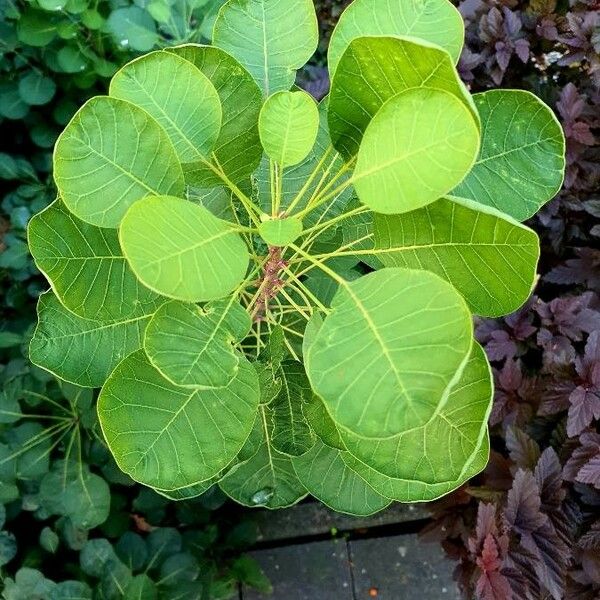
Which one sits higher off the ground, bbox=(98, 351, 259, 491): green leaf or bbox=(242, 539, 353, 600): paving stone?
bbox=(98, 351, 259, 491): green leaf

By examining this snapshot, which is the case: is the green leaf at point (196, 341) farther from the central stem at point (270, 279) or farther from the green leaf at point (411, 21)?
the green leaf at point (411, 21)

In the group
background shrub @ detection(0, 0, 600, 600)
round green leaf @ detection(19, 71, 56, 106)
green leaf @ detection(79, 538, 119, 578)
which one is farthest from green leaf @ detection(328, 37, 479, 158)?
round green leaf @ detection(19, 71, 56, 106)

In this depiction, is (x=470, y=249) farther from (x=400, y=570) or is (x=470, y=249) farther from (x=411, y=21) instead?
(x=400, y=570)

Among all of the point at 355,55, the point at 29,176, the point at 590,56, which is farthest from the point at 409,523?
the point at 355,55

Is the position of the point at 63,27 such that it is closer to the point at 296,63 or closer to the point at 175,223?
the point at 296,63

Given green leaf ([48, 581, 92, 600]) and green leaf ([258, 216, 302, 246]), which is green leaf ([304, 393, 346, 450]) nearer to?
green leaf ([258, 216, 302, 246])

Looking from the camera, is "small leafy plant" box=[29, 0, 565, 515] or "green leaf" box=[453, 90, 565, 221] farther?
"green leaf" box=[453, 90, 565, 221]

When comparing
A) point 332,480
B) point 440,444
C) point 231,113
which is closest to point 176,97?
point 231,113

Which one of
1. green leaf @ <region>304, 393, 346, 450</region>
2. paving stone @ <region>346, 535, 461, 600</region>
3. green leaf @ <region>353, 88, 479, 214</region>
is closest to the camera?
green leaf @ <region>353, 88, 479, 214</region>
